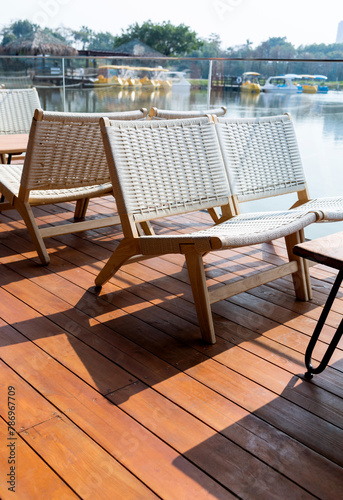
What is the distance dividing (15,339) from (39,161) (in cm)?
106

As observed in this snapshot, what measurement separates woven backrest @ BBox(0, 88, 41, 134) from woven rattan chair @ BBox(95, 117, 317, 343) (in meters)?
2.19

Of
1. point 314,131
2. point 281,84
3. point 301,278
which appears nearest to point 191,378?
point 301,278

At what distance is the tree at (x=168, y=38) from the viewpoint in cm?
3222

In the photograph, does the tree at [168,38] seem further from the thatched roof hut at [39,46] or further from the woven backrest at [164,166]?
the woven backrest at [164,166]

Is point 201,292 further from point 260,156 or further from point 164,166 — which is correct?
point 260,156

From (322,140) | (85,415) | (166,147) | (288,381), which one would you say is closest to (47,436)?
(85,415)

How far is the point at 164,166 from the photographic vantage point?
2293 millimetres

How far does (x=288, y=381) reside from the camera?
1753mm

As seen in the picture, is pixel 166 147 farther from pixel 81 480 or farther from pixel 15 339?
pixel 81 480

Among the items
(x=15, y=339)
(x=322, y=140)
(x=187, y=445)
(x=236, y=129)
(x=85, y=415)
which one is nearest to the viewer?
(x=187, y=445)

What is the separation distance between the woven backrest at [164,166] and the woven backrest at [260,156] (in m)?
0.08

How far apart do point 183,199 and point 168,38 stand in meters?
34.2

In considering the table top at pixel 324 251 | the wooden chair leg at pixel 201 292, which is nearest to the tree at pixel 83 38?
the wooden chair leg at pixel 201 292

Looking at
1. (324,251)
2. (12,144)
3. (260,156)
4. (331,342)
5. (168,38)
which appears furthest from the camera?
(168,38)
